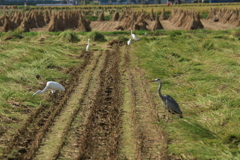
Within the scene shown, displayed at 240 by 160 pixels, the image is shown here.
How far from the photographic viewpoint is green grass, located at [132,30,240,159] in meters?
5.03

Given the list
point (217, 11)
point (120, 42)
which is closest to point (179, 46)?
point (120, 42)

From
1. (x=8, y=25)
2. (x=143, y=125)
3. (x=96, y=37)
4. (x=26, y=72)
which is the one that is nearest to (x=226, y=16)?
(x=96, y=37)

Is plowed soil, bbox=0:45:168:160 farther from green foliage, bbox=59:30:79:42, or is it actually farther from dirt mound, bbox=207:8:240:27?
dirt mound, bbox=207:8:240:27

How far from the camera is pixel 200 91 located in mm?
7969

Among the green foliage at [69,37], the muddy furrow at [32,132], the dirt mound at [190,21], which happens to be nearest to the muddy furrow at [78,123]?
the muddy furrow at [32,132]

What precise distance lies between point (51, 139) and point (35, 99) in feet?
7.10

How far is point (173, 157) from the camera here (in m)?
4.87

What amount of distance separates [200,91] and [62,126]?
3.60 meters

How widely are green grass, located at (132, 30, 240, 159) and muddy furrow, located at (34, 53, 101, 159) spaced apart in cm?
174

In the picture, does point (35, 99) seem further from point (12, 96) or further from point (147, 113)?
Result: point (147, 113)

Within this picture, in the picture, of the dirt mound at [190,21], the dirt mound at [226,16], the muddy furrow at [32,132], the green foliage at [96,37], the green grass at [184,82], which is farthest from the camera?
the dirt mound at [226,16]

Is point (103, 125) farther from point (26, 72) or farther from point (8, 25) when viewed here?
point (8, 25)

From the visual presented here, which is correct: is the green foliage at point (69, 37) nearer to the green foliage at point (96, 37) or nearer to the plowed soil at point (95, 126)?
the green foliage at point (96, 37)

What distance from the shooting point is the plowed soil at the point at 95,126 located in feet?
16.4
